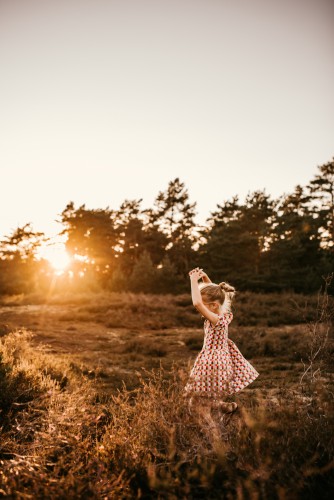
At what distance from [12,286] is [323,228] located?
30.4 m

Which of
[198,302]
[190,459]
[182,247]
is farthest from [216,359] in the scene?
[182,247]

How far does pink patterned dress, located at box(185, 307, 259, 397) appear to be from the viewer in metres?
3.11

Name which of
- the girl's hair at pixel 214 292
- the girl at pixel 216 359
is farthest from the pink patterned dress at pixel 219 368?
the girl's hair at pixel 214 292

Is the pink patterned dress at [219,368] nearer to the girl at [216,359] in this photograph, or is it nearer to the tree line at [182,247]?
the girl at [216,359]

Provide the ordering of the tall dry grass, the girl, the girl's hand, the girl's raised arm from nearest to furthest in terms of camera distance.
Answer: the tall dry grass
the girl
the girl's raised arm
the girl's hand

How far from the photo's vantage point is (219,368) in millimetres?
3256

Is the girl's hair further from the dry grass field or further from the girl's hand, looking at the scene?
the dry grass field

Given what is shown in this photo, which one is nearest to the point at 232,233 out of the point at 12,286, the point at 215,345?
the point at 12,286

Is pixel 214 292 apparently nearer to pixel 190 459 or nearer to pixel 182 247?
pixel 190 459

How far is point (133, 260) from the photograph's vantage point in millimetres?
37688

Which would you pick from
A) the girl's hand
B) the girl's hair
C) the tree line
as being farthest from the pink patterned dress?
the tree line

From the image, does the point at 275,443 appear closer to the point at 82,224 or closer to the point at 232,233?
the point at 232,233

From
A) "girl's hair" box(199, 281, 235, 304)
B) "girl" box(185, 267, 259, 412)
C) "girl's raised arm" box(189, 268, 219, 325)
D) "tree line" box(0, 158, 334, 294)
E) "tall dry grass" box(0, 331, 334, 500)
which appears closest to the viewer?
"tall dry grass" box(0, 331, 334, 500)

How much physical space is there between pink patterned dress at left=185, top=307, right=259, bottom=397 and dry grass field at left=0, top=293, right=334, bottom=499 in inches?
7.9
